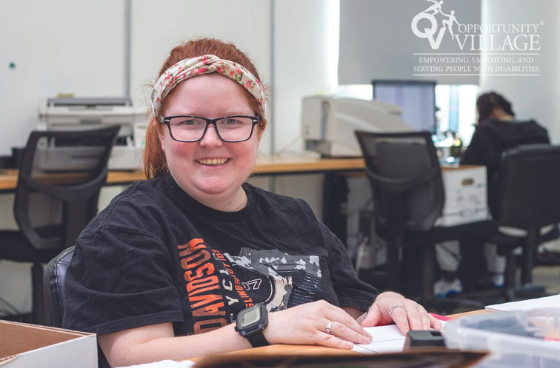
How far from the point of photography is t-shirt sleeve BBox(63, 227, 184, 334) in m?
1.08

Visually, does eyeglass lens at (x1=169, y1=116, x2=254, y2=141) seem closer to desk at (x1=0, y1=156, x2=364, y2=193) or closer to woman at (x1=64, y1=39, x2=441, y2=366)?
woman at (x1=64, y1=39, x2=441, y2=366)

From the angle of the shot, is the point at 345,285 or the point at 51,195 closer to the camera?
the point at 345,285

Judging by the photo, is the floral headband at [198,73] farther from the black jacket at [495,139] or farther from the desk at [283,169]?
the black jacket at [495,139]

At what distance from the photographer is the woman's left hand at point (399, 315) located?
119 cm

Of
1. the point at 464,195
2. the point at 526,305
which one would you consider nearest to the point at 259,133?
the point at 526,305

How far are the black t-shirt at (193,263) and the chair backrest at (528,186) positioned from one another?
7.92 ft

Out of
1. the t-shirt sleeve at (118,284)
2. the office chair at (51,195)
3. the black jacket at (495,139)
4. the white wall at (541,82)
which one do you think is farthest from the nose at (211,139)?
the black jacket at (495,139)

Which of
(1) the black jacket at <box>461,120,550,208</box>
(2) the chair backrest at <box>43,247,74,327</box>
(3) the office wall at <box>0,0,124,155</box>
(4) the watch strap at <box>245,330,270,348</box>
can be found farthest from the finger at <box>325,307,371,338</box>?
(3) the office wall at <box>0,0,124,155</box>

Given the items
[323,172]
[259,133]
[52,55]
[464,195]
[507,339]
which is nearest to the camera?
[507,339]

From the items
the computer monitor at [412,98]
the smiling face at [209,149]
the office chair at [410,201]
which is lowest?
the office chair at [410,201]

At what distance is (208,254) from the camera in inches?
49.2

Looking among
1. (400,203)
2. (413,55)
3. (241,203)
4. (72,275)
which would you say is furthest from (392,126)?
(72,275)

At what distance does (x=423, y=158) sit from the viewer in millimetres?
3680

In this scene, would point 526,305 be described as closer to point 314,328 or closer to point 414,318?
point 414,318
